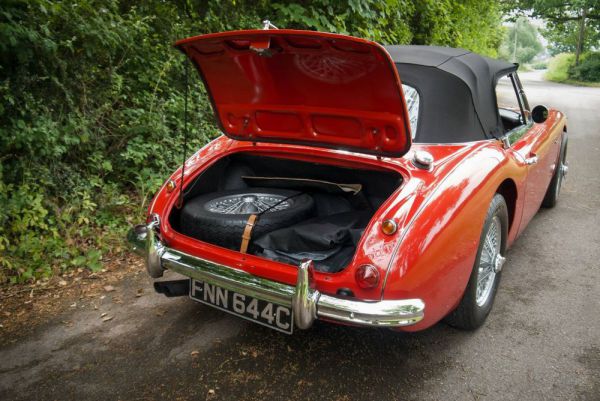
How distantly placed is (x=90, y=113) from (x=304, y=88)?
2.56 meters

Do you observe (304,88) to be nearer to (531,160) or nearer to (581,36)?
(531,160)

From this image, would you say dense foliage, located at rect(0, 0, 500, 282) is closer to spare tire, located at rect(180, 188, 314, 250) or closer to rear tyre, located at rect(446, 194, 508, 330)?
spare tire, located at rect(180, 188, 314, 250)

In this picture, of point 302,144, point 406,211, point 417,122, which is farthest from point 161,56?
point 406,211

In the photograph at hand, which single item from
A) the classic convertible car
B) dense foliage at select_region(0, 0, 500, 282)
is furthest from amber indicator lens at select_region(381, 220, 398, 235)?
dense foliage at select_region(0, 0, 500, 282)

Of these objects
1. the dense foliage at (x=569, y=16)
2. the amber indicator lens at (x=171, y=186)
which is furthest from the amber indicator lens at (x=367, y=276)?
the dense foliage at (x=569, y=16)

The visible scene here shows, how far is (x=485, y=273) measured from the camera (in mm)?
2645

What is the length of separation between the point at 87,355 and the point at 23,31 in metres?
2.35

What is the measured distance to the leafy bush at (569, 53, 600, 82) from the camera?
76.6 feet

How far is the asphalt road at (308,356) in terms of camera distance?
2115 millimetres

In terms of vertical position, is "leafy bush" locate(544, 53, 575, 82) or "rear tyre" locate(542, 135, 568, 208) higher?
"rear tyre" locate(542, 135, 568, 208)

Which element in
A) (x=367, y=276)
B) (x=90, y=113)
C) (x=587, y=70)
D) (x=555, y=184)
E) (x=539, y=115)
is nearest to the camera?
(x=367, y=276)

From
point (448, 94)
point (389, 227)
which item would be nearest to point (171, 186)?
point (389, 227)

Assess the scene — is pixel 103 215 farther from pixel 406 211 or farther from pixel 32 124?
pixel 406 211

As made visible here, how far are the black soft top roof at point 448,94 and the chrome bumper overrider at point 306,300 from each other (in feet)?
3.64
